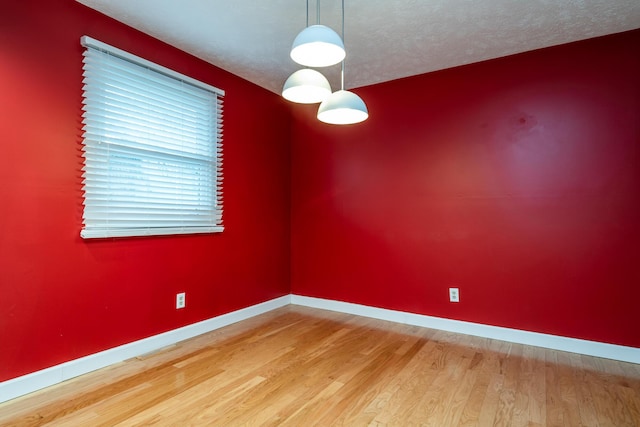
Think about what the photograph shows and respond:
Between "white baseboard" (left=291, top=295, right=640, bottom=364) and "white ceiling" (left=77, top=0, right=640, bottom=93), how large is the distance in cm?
243

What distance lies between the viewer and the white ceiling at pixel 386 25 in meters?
2.28

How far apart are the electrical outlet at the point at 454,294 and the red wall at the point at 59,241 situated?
233 cm

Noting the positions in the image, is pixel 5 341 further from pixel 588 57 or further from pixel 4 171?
pixel 588 57

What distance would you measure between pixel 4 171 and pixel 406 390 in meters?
2.72

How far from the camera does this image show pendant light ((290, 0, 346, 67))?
1.58 m

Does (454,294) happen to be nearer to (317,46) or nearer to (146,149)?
(317,46)

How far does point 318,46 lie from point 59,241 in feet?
6.60

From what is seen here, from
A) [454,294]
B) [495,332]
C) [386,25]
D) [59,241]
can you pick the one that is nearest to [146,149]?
[59,241]

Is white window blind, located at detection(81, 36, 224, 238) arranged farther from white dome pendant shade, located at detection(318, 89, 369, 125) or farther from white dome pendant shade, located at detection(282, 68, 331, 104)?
white dome pendant shade, located at detection(318, 89, 369, 125)

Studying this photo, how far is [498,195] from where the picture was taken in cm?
302

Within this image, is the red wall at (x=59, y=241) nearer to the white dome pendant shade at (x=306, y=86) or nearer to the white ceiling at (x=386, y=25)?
the white ceiling at (x=386, y=25)

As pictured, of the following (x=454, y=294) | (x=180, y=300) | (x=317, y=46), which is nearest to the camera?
(x=317, y=46)

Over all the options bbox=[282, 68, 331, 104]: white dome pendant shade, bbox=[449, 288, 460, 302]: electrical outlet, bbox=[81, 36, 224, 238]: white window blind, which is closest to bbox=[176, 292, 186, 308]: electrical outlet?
bbox=[81, 36, 224, 238]: white window blind

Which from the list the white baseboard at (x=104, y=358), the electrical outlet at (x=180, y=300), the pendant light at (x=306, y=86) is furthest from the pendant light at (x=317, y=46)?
the white baseboard at (x=104, y=358)
